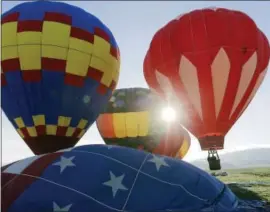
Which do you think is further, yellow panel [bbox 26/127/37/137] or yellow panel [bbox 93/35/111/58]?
yellow panel [bbox 93/35/111/58]

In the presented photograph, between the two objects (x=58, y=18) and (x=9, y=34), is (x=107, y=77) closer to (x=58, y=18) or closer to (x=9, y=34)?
(x=58, y=18)

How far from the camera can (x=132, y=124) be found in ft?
56.7

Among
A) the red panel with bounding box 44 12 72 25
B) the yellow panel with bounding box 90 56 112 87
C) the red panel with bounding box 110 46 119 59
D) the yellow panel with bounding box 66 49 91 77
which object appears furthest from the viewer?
the red panel with bounding box 110 46 119 59

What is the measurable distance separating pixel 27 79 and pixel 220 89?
6090 mm

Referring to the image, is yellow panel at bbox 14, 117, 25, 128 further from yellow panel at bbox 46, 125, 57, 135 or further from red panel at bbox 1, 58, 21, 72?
red panel at bbox 1, 58, 21, 72

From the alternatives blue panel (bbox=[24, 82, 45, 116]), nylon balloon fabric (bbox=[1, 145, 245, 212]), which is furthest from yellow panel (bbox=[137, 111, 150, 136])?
nylon balloon fabric (bbox=[1, 145, 245, 212])

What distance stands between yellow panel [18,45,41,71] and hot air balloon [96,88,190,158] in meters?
6.02

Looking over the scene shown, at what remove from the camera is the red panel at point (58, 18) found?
11.8 m

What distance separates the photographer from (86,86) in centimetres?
1203

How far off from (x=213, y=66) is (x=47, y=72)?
5.23 metres

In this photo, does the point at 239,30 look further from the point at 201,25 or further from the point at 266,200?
the point at 266,200

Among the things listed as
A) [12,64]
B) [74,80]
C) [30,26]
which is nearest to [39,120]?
[74,80]

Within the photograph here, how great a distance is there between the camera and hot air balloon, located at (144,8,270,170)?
12508 mm

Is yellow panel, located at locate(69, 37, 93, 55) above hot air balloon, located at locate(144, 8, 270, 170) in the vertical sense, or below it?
above
